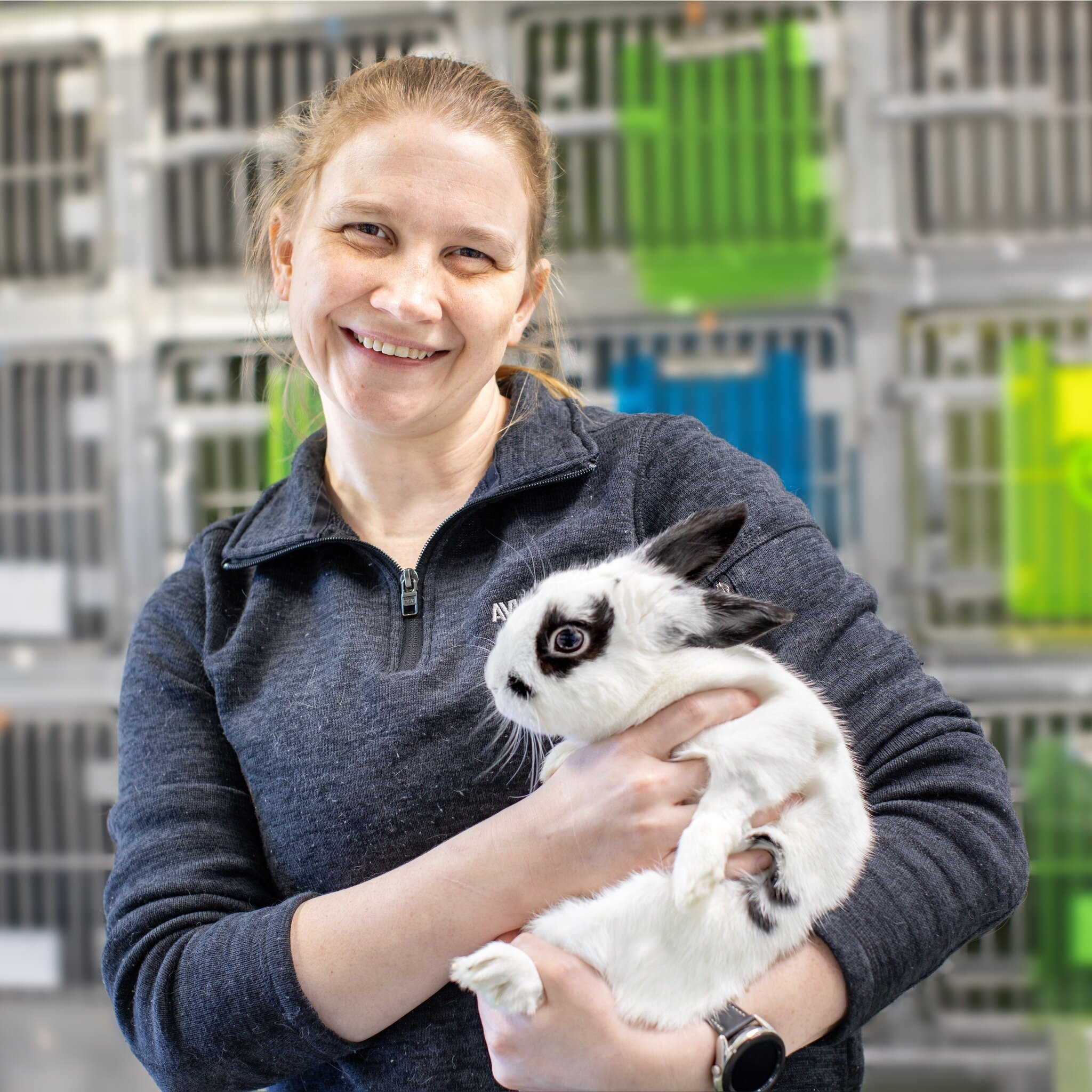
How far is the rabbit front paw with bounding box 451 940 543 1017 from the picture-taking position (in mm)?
709

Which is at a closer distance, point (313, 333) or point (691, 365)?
point (313, 333)

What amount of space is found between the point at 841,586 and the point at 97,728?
1.58 meters

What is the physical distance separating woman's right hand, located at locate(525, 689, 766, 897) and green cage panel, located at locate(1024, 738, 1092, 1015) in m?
1.28

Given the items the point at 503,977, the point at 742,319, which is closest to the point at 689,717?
the point at 503,977

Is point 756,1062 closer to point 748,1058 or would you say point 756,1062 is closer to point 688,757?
point 748,1058

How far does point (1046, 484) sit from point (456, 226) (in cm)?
132

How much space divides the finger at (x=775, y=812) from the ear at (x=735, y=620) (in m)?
0.13

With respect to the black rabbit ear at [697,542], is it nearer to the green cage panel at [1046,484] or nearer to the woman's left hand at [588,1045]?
the woman's left hand at [588,1045]

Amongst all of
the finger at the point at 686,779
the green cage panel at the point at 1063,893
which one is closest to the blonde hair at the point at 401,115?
the finger at the point at 686,779

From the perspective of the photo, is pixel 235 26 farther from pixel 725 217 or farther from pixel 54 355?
pixel 725 217

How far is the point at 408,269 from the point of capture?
908 millimetres

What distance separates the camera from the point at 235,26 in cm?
185

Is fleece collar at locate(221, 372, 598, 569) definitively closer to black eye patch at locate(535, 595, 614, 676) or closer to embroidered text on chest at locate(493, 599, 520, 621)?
embroidered text on chest at locate(493, 599, 520, 621)

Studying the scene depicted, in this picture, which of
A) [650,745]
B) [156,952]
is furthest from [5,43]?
[650,745]
